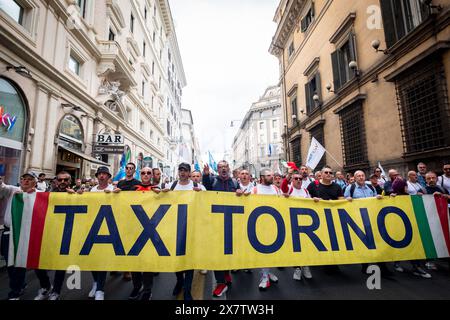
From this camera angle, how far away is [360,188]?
4.69 m

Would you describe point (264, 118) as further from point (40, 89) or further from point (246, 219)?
point (246, 219)

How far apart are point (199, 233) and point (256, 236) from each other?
86 cm

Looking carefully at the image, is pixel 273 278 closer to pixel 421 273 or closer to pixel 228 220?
pixel 228 220

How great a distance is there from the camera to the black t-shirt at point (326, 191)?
429cm

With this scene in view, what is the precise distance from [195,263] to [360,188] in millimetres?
3604

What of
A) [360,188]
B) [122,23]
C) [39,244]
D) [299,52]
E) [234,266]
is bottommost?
[234,266]

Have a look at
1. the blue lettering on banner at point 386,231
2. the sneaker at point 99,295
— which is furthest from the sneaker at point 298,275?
the sneaker at point 99,295

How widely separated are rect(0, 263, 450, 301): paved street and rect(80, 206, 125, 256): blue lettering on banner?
0.70 metres

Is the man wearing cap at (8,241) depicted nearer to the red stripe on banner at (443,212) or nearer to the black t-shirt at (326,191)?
the black t-shirt at (326,191)

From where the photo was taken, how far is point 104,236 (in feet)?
10.7

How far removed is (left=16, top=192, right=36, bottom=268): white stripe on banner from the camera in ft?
10.6

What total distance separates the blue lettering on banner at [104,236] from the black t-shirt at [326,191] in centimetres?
343
